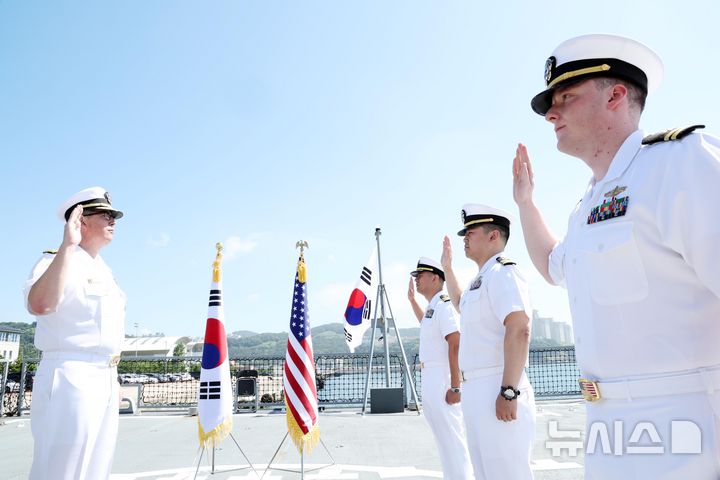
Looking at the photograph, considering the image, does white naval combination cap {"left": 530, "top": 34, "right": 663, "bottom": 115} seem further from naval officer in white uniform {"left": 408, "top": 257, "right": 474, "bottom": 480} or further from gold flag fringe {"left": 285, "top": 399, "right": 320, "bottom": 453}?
gold flag fringe {"left": 285, "top": 399, "right": 320, "bottom": 453}

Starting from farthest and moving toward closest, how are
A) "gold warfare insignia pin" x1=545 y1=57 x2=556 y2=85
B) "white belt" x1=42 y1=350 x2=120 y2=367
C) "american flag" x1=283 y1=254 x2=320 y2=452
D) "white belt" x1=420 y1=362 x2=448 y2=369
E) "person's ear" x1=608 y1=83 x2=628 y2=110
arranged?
"american flag" x1=283 y1=254 x2=320 y2=452
"white belt" x1=420 y1=362 x2=448 y2=369
"white belt" x1=42 y1=350 x2=120 y2=367
"gold warfare insignia pin" x1=545 y1=57 x2=556 y2=85
"person's ear" x1=608 y1=83 x2=628 y2=110

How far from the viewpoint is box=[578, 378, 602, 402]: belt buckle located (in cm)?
131

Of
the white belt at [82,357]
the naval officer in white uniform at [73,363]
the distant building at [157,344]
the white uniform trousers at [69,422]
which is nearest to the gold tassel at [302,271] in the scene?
the naval officer in white uniform at [73,363]

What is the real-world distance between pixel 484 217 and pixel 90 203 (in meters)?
2.85

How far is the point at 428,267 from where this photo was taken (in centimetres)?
513

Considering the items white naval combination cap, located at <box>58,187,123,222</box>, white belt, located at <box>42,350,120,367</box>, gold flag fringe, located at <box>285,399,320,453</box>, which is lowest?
gold flag fringe, located at <box>285,399,320,453</box>

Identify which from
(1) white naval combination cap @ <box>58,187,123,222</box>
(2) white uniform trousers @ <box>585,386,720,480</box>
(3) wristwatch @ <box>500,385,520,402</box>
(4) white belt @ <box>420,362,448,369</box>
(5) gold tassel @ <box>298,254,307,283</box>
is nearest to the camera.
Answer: (2) white uniform trousers @ <box>585,386,720,480</box>

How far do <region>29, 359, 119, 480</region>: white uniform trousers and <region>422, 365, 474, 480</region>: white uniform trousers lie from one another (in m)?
2.72

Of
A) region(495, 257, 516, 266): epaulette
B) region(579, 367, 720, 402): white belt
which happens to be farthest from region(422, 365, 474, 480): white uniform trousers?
region(579, 367, 720, 402): white belt

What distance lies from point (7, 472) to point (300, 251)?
13.1 feet

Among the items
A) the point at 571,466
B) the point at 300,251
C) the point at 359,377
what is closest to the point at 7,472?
the point at 300,251

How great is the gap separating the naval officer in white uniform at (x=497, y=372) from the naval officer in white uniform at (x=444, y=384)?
0.99 metres

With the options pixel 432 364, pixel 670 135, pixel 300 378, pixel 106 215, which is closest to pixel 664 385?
pixel 670 135

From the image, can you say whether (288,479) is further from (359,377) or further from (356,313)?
(359,377)
